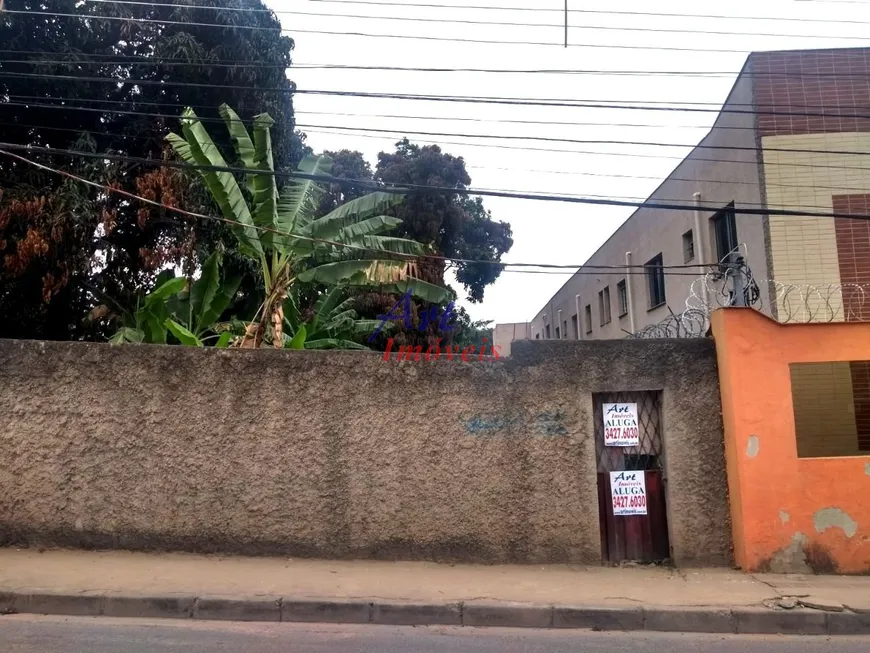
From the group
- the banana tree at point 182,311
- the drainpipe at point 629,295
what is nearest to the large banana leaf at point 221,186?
the banana tree at point 182,311

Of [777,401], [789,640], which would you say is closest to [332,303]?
[777,401]

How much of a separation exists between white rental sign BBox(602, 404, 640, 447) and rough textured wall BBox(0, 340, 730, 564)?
267 mm

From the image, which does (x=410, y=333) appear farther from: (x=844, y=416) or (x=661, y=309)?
(x=844, y=416)

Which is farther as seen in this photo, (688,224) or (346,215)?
(688,224)

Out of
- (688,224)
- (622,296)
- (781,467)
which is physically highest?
(688,224)

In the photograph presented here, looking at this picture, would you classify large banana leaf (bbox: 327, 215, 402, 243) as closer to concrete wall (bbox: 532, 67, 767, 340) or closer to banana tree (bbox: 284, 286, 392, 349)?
banana tree (bbox: 284, 286, 392, 349)

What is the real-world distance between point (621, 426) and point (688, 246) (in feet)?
31.3

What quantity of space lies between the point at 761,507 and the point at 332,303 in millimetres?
7634

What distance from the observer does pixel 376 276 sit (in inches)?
410

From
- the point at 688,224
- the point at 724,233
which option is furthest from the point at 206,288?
the point at 688,224

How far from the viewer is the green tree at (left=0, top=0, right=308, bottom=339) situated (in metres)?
11.4

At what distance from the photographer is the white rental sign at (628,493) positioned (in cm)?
733

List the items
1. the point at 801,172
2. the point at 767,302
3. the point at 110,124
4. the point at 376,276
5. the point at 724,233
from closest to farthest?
1. the point at 376,276
2. the point at 801,172
3. the point at 767,302
4. the point at 110,124
5. the point at 724,233

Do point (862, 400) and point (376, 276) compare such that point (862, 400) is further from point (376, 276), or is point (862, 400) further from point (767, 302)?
point (376, 276)
